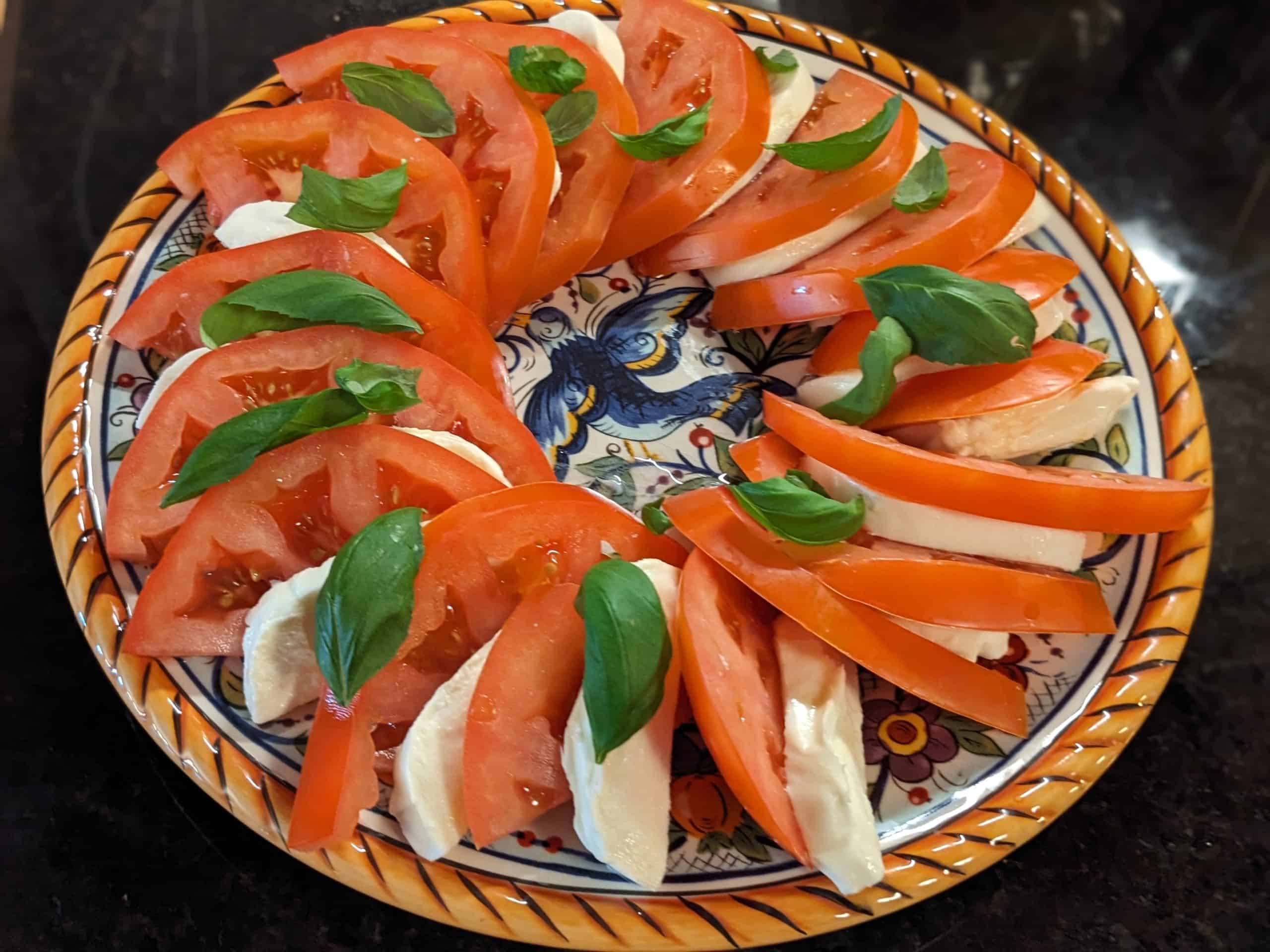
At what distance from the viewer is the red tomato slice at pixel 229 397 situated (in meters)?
1.42

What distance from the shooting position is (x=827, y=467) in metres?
1.54

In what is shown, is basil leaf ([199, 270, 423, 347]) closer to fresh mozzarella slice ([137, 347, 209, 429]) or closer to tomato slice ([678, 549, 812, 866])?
fresh mozzarella slice ([137, 347, 209, 429])

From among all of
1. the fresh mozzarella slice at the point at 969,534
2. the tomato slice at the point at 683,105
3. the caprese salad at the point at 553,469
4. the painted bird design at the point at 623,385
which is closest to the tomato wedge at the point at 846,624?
the caprese salad at the point at 553,469

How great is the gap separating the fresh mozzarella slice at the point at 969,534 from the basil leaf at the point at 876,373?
0.50 feet

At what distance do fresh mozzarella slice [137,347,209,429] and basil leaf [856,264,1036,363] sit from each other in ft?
3.83

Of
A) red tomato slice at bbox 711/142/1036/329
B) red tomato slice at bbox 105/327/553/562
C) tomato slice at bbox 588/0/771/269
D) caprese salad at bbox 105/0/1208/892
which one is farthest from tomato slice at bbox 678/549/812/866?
tomato slice at bbox 588/0/771/269

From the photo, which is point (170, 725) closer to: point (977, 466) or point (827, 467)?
point (827, 467)

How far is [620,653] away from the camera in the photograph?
1.18 m

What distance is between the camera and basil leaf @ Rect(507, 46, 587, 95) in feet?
Result: 5.56

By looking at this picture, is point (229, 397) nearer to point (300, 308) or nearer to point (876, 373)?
point (300, 308)

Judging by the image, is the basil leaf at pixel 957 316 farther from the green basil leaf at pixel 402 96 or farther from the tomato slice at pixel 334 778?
the tomato slice at pixel 334 778

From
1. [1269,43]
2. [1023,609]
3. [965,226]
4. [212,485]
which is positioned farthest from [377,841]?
[1269,43]

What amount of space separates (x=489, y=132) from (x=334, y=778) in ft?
3.88

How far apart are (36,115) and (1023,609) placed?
2.49 meters
